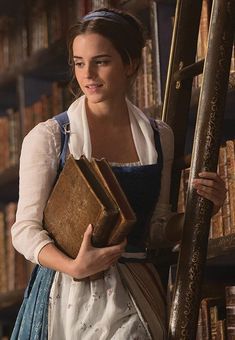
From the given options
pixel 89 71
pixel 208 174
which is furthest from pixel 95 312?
pixel 89 71

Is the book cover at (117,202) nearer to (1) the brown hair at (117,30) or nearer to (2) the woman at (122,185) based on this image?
(2) the woman at (122,185)

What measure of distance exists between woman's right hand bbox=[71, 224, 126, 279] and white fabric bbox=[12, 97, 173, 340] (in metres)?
0.06

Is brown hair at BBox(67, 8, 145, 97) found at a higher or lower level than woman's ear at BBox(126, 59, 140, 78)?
higher

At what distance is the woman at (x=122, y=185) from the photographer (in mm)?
1600

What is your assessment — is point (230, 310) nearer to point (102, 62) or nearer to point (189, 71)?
point (189, 71)

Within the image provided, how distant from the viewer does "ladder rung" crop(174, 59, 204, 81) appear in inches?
76.0

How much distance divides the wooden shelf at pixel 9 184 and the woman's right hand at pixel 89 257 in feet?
5.30

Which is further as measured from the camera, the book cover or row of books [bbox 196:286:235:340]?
row of books [bbox 196:286:235:340]

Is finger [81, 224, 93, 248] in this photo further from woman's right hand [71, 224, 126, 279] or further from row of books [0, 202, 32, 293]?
row of books [0, 202, 32, 293]

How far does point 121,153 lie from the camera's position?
1.75 metres

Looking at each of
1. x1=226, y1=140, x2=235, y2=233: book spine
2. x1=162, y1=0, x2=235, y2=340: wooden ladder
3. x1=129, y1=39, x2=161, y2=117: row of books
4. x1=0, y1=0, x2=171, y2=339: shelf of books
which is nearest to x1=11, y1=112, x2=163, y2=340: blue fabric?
x1=162, y1=0, x2=235, y2=340: wooden ladder

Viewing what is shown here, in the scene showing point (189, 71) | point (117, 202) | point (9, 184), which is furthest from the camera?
point (9, 184)

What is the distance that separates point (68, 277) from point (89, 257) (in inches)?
4.2

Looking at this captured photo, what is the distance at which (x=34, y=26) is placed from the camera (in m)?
3.30
